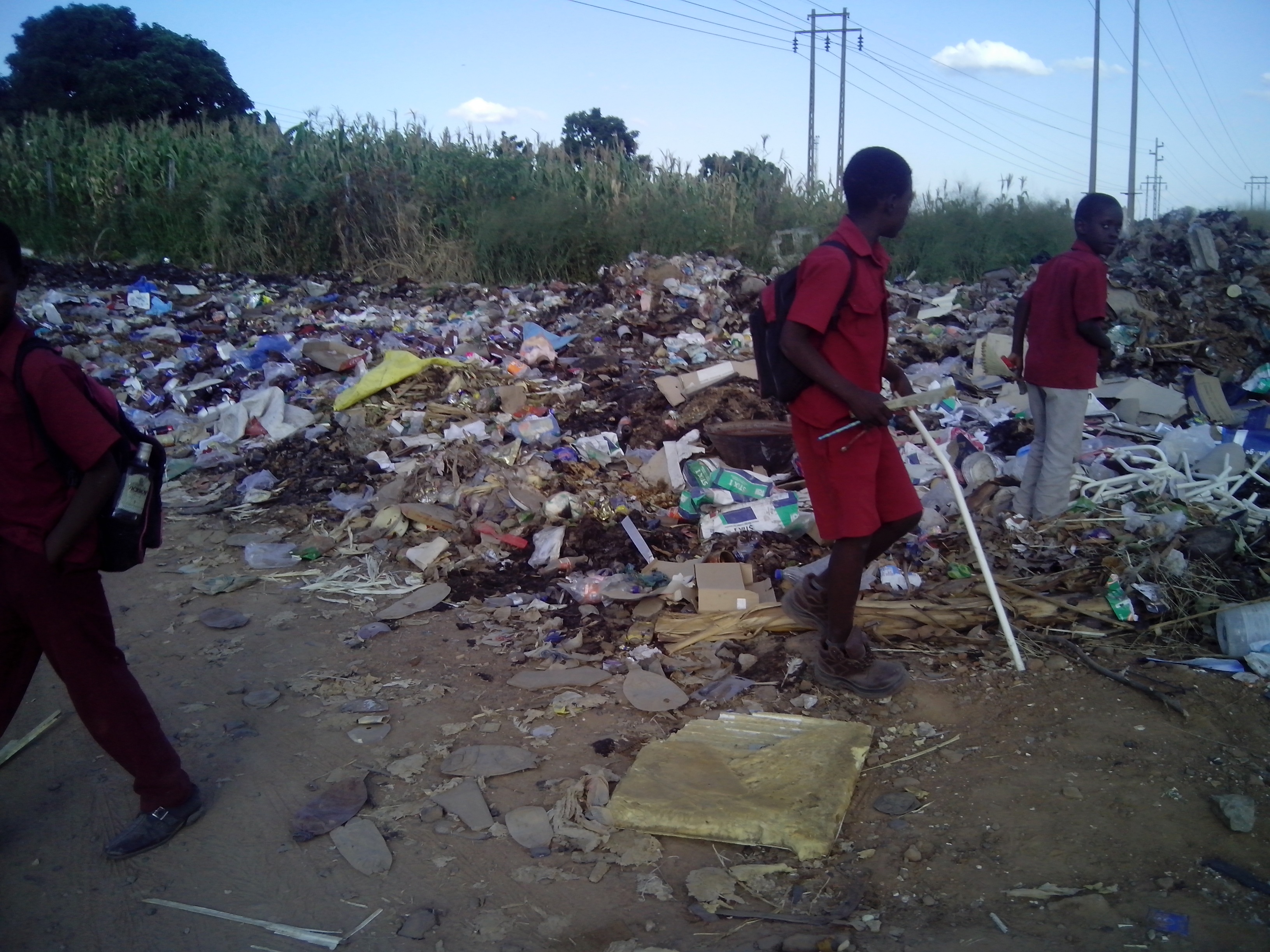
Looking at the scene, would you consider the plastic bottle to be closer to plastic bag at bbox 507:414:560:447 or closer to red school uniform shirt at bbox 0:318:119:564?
red school uniform shirt at bbox 0:318:119:564

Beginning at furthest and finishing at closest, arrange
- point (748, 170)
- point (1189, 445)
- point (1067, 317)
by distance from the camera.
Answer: point (748, 170)
point (1189, 445)
point (1067, 317)

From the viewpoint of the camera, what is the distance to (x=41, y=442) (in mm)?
2236

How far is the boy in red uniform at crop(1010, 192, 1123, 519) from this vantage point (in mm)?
4273

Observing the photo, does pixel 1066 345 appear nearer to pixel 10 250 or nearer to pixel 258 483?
pixel 10 250

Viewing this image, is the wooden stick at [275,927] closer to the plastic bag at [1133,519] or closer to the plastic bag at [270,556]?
the plastic bag at [270,556]

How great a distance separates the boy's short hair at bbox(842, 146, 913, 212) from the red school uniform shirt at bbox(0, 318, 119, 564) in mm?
2215

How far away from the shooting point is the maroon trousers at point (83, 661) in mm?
2318

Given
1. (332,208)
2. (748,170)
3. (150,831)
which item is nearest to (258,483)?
(150,831)

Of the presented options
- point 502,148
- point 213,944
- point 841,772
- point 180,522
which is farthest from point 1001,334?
point 502,148

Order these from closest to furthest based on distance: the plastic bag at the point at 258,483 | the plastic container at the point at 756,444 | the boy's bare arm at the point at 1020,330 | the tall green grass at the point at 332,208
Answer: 1. the boy's bare arm at the point at 1020,330
2. the plastic container at the point at 756,444
3. the plastic bag at the point at 258,483
4. the tall green grass at the point at 332,208

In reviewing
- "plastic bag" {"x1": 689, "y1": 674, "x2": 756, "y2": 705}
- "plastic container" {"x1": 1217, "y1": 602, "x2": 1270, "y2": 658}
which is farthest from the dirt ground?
"plastic container" {"x1": 1217, "y1": 602, "x2": 1270, "y2": 658}

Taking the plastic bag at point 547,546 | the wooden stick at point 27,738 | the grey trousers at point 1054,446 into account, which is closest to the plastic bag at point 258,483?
the plastic bag at point 547,546

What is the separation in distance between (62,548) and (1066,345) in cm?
421

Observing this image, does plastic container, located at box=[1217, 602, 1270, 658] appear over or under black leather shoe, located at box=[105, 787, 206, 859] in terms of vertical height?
over
